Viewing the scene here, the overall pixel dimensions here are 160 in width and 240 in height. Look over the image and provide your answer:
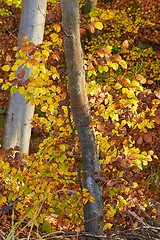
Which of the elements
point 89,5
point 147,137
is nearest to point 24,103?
point 147,137

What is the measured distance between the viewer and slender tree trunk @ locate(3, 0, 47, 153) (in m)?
5.99

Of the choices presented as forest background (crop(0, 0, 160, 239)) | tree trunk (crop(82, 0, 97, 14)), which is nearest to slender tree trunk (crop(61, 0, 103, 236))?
forest background (crop(0, 0, 160, 239))

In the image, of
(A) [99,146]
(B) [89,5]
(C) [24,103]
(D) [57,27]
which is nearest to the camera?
(D) [57,27]

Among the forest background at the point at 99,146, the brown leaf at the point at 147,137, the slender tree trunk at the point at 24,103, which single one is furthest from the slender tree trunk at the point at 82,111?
the slender tree trunk at the point at 24,103

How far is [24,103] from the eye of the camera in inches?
248

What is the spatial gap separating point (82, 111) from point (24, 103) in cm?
327

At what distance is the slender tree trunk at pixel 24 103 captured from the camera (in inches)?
236

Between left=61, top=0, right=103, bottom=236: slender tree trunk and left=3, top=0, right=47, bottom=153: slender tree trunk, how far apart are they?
2.81m

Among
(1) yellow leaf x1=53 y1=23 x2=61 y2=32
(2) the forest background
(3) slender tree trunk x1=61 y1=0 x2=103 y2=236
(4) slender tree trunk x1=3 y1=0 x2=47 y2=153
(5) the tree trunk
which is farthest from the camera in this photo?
(5) the tree trunk

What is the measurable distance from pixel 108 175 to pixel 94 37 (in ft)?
30.8

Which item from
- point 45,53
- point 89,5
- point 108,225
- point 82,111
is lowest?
point 108,225

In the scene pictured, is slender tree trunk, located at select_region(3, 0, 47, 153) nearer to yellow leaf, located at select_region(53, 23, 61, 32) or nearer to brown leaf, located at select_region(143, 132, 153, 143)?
yellow leaf, located at select_region(53, 23, 61, 32)

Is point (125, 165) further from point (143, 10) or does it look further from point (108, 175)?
point (143, 10)

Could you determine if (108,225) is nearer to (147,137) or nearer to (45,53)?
(147,137)
